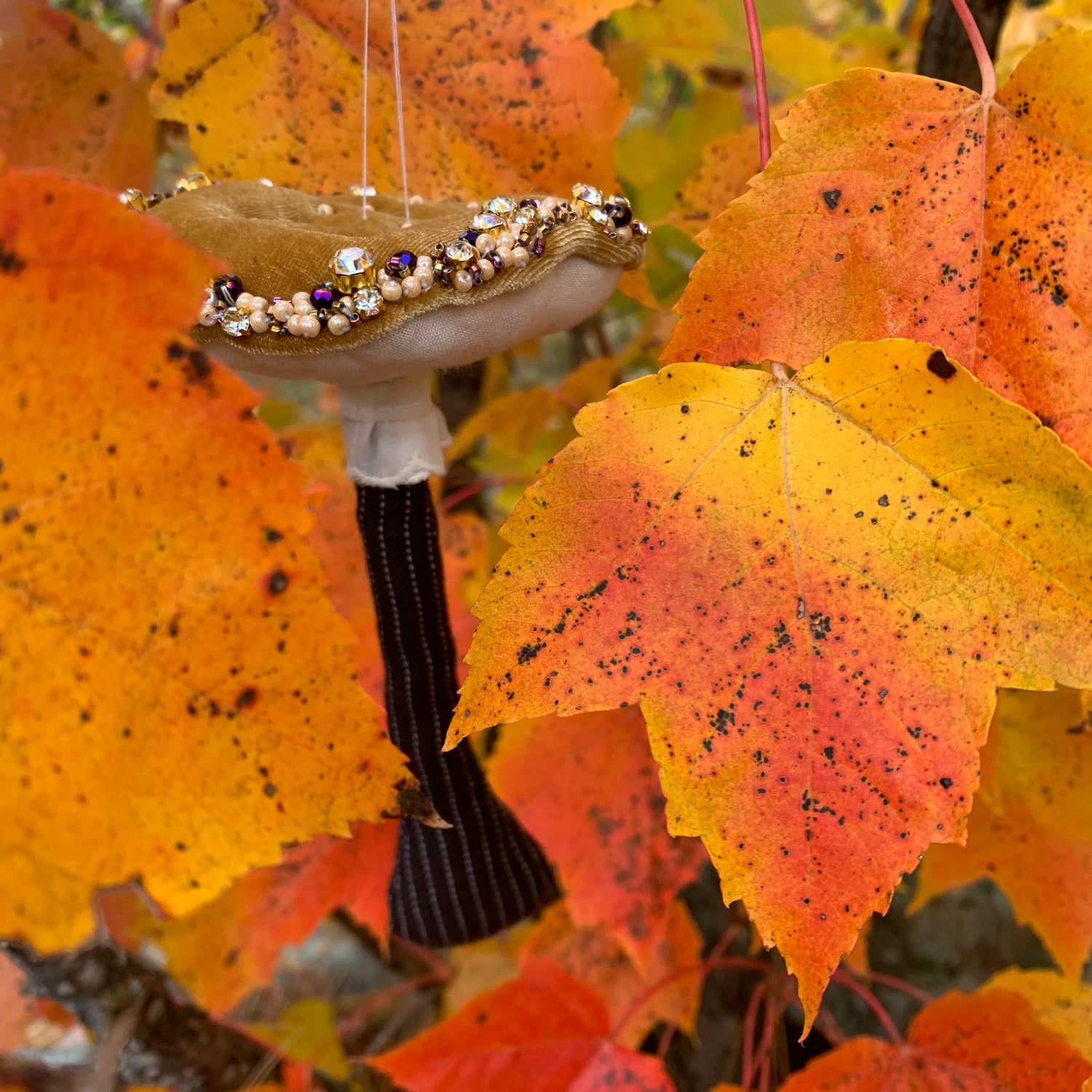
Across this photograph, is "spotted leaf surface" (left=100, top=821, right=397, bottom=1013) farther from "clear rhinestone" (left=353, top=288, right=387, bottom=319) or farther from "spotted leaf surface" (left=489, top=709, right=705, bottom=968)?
"clear rhinestone" (left=353, top=288, right=387, bottom=319)

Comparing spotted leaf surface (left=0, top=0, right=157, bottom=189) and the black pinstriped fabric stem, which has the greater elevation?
spotted leaf surface (left=0, top=0, right=157, bottom=189)

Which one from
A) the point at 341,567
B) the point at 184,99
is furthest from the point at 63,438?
the point at 341,567

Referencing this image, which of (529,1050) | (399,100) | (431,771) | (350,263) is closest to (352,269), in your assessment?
(350,263)

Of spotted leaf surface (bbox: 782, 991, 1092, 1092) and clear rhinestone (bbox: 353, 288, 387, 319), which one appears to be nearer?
clear rhinestone (bbox: 353, 288, 387, 319)

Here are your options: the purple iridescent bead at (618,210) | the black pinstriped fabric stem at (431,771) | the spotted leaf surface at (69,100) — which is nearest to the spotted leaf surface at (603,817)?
the black pinstriped fabric stem at (431,771)

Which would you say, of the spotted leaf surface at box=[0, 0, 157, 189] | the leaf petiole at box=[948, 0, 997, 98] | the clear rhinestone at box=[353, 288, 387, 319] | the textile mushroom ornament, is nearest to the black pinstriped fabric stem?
the textile mushroom ornament

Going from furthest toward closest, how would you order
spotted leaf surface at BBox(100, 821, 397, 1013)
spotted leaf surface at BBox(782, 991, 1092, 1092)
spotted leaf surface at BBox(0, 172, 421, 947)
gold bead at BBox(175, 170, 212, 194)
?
spotted leaf surface at BBox(100, 821, 397, 1013)
spotted leaf surface at BBox(782, 991, 1092, 1092)
gold bead at BBox(175, 170, 212, 194)
spotted leaf surface at BBox(0, 172, 421, 947)

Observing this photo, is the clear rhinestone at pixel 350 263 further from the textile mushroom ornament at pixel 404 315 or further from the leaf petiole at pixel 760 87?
the leaf petiole at pixel 760 87
